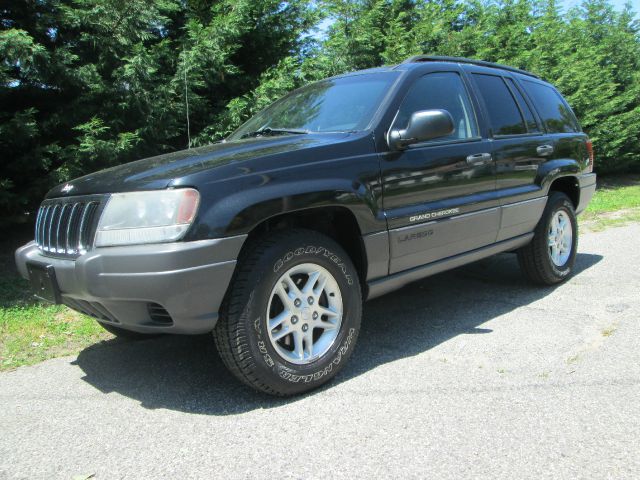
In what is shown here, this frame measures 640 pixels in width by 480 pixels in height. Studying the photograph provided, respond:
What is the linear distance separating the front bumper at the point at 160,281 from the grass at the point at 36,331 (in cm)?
151

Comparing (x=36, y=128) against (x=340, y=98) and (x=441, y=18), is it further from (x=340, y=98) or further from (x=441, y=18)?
(x=441, y=18)

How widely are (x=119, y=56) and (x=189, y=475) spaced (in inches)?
202

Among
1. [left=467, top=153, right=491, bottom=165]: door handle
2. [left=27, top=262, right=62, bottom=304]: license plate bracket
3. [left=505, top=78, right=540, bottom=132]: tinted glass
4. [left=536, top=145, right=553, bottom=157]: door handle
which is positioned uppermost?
[left=505, top=78, right=540, bottom=132]: tinted glass

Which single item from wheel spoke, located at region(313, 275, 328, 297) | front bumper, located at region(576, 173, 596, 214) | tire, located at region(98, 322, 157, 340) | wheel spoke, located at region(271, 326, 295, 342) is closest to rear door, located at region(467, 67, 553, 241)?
front bumper, located at region(576, 173, 596, 214)

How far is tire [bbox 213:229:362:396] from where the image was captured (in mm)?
2863

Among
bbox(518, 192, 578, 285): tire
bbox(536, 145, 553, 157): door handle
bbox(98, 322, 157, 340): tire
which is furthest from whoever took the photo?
bbox(518, 192, 578, 285): tire

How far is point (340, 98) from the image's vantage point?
4.00m

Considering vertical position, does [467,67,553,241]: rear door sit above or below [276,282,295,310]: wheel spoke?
above

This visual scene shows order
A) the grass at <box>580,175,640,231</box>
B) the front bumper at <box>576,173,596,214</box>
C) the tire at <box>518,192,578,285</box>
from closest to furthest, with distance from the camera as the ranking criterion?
1. the tire at <box>518,192,578,285</box>
2. the front bumper at <box>576,173,596,214</box>
3. the grass at <box>580,175,640,231</box>

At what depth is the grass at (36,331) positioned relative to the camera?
4062mm

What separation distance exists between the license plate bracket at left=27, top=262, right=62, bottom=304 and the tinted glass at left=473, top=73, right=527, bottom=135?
3.29 meters

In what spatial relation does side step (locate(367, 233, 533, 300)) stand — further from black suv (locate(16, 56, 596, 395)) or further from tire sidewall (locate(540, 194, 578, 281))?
tire sidewall (locate(540, 194, 578, 281))

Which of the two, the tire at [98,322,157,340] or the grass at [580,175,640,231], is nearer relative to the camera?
the tire at [98,322,157,340]

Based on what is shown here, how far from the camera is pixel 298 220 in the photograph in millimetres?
3303
